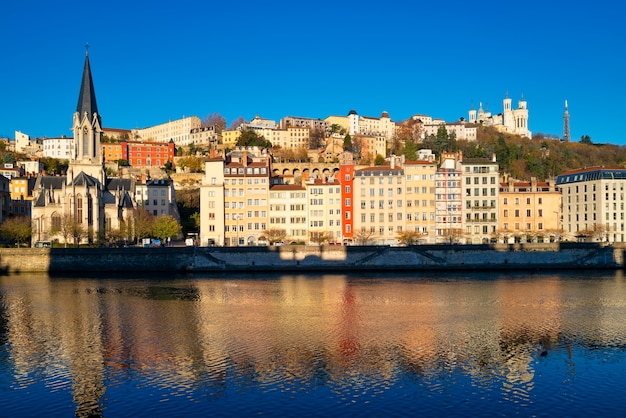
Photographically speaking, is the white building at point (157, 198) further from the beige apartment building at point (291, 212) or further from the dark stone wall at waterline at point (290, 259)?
the dark stone wall at waterline at point (290, 259)

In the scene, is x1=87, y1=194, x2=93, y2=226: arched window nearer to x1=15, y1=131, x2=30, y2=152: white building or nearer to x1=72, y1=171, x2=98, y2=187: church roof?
x1=72, y1=171, x2=98, y2=187: church roof

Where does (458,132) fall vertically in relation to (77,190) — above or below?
above

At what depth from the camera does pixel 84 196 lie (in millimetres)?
82375

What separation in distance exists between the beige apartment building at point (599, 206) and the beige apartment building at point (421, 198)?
1826 centimetres

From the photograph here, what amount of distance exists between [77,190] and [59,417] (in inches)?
2585

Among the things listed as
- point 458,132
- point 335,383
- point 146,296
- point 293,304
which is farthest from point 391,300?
point 458,132

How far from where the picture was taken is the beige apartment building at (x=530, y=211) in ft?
266

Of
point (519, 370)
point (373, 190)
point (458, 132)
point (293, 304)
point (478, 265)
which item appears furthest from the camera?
point (458, 132)

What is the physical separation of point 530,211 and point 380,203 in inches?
773

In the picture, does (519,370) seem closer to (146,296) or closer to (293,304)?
(293,304)

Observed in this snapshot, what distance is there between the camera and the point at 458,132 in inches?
7018

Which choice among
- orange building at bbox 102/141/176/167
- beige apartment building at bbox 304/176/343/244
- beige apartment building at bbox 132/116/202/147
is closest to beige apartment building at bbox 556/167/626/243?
beige apartment building at bbox 304/176/343/244

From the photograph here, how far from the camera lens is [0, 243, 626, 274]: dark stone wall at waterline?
2606 inches

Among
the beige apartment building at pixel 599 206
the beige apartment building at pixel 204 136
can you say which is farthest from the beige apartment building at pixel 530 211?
the beige apartment building at pixel 204 136
